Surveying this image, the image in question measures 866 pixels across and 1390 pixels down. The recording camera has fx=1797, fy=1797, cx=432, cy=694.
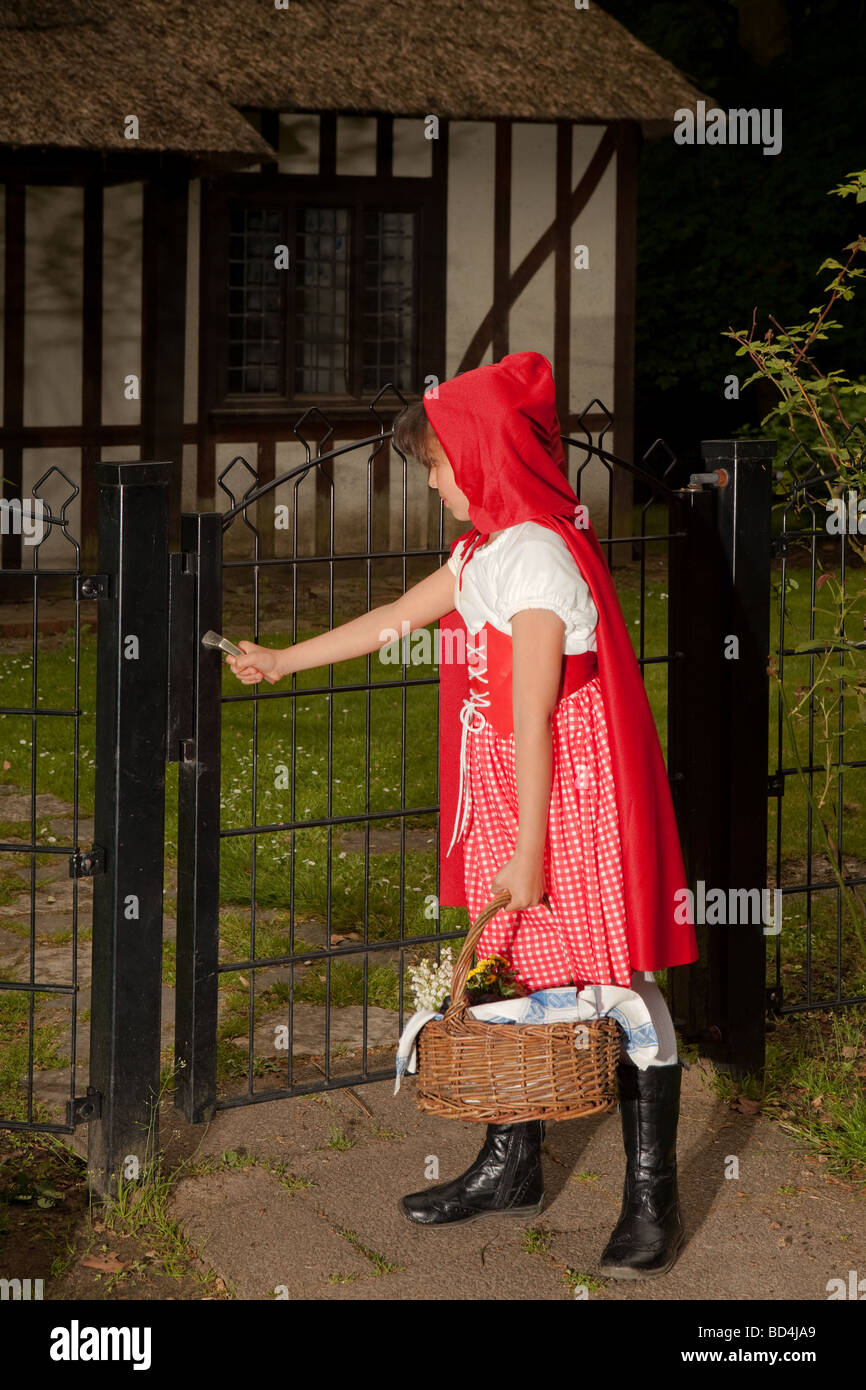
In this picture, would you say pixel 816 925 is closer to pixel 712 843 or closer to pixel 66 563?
pixel 712 843

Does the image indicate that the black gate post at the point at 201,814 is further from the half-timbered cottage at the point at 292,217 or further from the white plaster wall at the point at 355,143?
the white plaster wall at the point at 355,143

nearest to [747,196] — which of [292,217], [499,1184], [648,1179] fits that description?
[292,217]

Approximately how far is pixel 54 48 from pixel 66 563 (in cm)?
353

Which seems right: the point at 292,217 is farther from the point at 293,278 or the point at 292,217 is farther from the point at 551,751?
the point at 551,751

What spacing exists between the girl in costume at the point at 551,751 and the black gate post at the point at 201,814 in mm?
167

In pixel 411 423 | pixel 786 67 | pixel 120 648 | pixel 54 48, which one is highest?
pixel 786 67

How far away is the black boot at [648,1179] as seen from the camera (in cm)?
369

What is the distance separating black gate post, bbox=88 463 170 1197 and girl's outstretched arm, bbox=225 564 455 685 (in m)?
0.20

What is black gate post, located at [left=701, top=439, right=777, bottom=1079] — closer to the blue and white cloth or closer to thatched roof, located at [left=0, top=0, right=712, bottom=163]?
the blue and white cloth

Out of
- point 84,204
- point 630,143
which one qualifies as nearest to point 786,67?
point 630,143

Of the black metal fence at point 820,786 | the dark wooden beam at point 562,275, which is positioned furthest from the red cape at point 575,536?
the dark wooden beam at point 562,275

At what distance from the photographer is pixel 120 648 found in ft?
12.7

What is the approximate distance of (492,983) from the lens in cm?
361

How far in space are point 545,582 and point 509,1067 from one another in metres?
0.92
